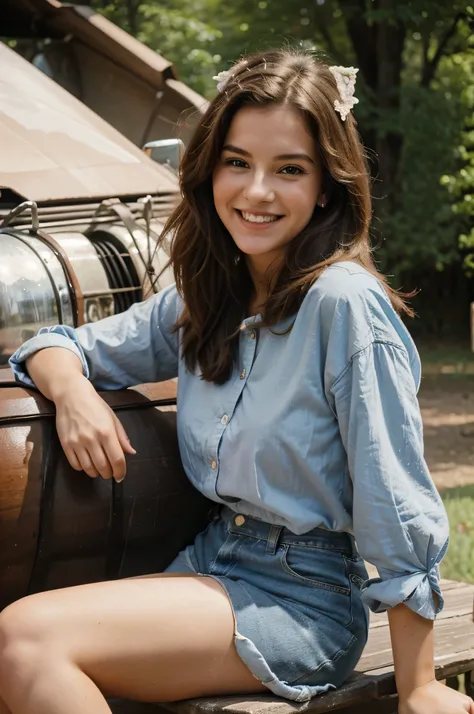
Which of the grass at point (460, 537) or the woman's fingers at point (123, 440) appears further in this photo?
the grass at point (460, 537)

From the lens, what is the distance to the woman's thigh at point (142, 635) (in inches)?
80.7

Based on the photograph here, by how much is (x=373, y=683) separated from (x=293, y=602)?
0.22m

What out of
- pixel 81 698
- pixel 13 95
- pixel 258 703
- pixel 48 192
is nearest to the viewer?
pixel 81 698

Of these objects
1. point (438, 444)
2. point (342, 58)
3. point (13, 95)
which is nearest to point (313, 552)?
point (13, 95)

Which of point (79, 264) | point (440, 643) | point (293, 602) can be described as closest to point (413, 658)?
point (293, 602)

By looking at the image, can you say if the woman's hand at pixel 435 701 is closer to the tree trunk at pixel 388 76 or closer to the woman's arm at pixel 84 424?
the woman's arm at pixel 84 424

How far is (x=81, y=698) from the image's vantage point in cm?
199

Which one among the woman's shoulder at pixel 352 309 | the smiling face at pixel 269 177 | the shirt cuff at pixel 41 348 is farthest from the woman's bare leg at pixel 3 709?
the smiling face at pixel 269 177

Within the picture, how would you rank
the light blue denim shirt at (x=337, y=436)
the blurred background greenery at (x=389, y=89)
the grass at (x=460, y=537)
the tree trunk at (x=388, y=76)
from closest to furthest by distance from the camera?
the light blue denim shirt at (x=337, y=436), the grass at (x=460, y=537), the blurred background greenery at (x=389, y=89), the tree trunk at (x=388, y=76)

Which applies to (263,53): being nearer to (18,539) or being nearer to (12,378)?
(12,378)

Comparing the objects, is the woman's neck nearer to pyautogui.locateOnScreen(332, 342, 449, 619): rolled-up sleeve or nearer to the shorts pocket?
pyautogui.locateOnScreen(332, 342, 449, 619): rolled-up sleeve

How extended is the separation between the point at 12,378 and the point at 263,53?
0.88m

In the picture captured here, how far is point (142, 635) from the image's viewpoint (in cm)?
208

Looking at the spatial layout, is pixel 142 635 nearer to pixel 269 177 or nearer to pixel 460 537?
pixel 269 177
